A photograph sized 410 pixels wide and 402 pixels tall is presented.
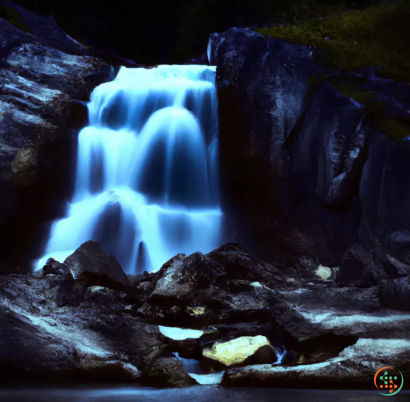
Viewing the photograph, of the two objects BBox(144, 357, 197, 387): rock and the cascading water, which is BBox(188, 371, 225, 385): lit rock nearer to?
BBox(144, 357, 197, 387): rock

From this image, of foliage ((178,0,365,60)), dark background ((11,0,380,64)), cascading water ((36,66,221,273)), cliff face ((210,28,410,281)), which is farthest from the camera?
dark background ((11,0,380,64))

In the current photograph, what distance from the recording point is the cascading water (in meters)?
10.8

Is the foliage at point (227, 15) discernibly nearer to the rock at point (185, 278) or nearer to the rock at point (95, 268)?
the rock at point (185, 278)

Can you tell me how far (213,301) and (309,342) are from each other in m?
1.72

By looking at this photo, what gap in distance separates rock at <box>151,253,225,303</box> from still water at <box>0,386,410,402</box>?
2.48 m

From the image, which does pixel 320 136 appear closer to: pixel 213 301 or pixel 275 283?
pixel 275 283

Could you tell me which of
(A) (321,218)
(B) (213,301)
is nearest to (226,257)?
(B) (213,301)

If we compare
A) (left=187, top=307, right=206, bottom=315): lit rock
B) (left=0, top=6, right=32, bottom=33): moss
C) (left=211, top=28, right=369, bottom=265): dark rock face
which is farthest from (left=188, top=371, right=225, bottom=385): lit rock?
(left=0, top=6, right=32, bottom=33): moss

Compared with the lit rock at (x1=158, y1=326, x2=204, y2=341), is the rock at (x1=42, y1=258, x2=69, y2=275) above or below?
above

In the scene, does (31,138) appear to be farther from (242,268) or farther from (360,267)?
(360,267)

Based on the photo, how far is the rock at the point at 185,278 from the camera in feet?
22.3

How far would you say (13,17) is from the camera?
47.8 feet

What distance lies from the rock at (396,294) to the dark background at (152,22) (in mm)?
11488

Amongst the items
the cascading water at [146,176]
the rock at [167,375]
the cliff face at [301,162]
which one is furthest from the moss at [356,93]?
the rock at [167,375]
